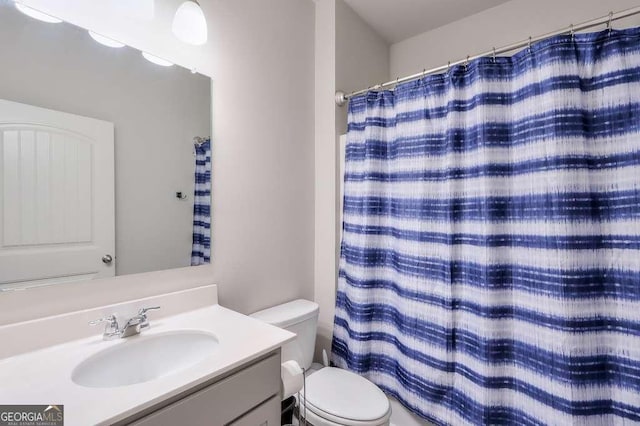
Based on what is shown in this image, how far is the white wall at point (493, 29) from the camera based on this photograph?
1.63 metres

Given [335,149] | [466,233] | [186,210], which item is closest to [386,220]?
[466,233]

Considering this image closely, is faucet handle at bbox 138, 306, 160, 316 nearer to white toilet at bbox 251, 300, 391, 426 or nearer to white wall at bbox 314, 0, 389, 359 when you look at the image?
white toilet at bbox 251, 300, 391, 426

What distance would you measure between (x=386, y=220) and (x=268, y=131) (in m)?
0.84

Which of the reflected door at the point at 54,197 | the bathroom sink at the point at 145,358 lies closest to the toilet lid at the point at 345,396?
the bathroom sink at the point at 145,358

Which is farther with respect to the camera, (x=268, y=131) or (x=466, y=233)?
(x=268, y=131)

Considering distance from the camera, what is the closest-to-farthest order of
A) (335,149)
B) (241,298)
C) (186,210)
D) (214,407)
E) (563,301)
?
(214,407)
(563,301)
(186,210)
(241,298)
(335,149)

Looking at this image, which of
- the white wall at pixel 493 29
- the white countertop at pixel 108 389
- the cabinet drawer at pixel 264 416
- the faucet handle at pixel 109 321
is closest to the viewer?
the white countertop at pixel 108 389

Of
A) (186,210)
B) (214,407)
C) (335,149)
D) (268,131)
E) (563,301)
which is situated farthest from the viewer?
(335,149)

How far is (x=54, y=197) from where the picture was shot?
37.4 inches

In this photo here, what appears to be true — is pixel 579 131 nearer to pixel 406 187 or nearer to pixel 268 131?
pixel 406 187

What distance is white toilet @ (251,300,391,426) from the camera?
→ 1191mm

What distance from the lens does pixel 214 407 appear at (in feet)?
2.59

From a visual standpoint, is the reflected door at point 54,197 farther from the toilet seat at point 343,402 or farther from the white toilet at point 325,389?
the toilet seat at point 343,402

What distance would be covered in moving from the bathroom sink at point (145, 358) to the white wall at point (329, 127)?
964 millimetres
